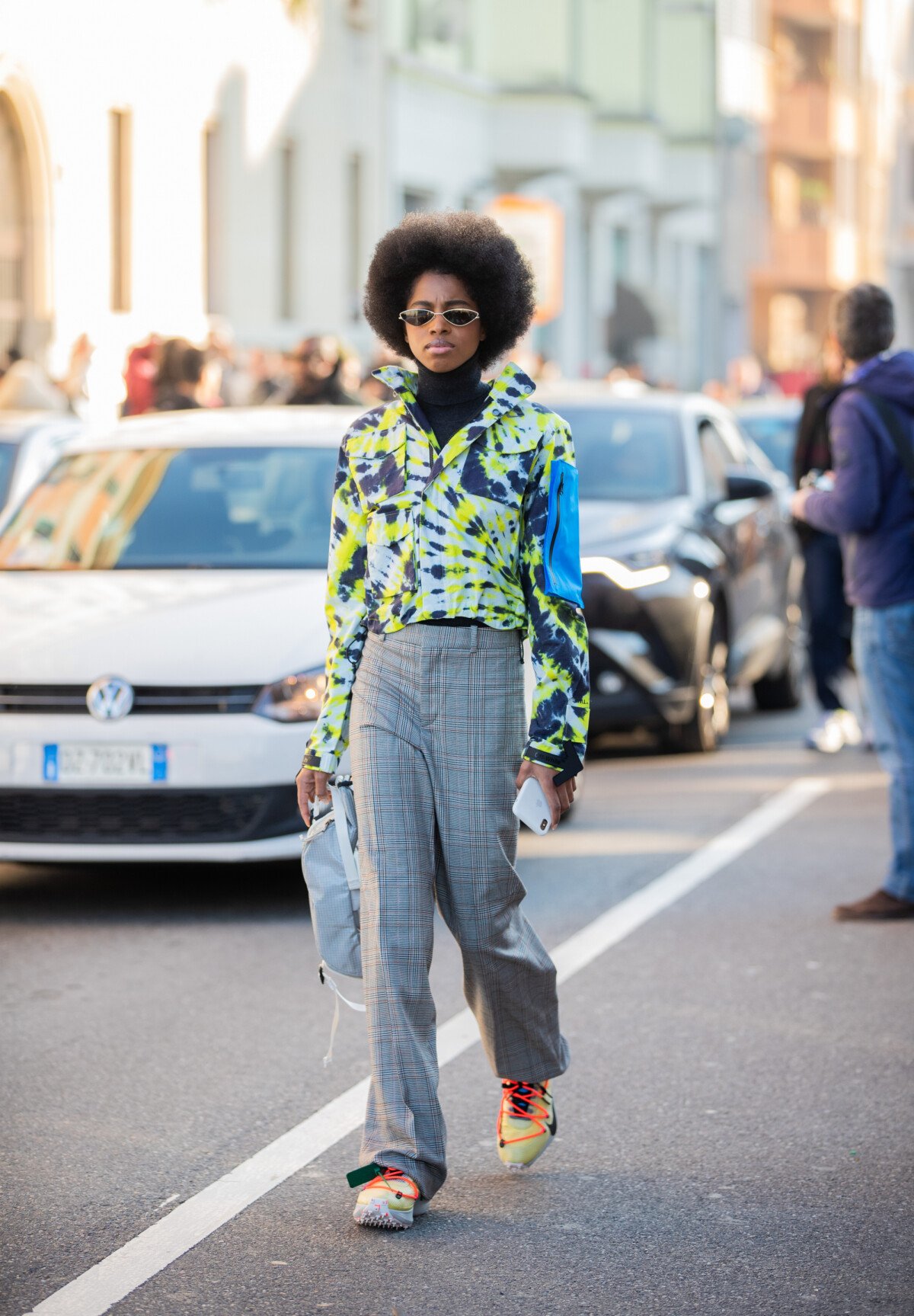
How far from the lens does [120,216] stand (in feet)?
72.4

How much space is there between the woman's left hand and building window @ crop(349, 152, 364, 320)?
23571 millimetres

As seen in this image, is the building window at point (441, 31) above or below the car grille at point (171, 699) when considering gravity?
above

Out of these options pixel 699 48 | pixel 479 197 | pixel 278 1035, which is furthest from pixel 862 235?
pixel 278 1035

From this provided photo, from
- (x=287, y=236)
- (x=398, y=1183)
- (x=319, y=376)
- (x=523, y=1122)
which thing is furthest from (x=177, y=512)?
(x=287, y=236)

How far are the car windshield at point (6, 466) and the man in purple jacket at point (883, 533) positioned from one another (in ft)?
15.3

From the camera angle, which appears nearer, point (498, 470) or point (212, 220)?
point (498, 470)

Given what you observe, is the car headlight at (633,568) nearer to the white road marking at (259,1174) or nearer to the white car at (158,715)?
the white car at (158,715)

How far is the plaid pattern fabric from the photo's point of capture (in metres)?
4.79

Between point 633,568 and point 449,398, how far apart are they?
6.32m

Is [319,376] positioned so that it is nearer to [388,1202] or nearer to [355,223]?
[388,1202]

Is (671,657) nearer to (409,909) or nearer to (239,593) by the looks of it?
(239,593)

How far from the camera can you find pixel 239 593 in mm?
8305

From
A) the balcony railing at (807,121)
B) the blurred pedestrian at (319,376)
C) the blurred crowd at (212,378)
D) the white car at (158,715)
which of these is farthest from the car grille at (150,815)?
the balcony railing at (807,121)

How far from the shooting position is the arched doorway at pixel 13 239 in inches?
797
